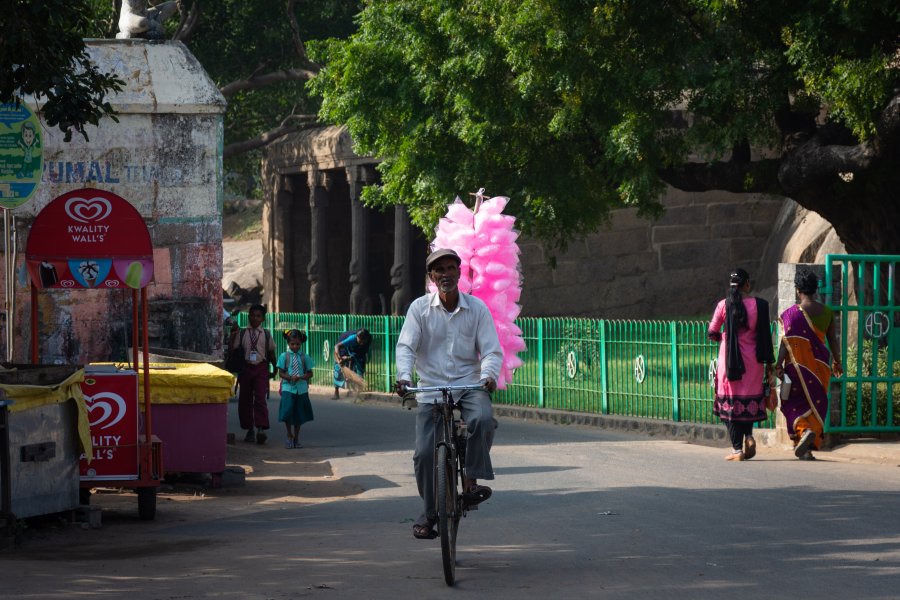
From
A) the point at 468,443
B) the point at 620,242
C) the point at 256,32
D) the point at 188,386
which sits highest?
the point at 256,32

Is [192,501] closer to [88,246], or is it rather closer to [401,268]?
[88,246]

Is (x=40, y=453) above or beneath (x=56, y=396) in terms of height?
beneath

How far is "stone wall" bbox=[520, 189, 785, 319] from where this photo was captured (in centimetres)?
3023

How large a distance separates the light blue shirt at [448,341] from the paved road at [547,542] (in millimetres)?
1084

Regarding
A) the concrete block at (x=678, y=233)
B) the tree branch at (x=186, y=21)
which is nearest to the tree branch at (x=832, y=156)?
Result: the concrete block at (x=678, y=233)

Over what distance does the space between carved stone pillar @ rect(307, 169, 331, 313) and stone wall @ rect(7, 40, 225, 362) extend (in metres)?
18.5

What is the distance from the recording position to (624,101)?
1912cm

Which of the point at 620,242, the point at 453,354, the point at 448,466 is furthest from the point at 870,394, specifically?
the point at 620,242

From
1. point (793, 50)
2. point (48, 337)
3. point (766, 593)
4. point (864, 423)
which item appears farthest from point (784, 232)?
point (766, 593)

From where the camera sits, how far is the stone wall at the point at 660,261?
99.2ft

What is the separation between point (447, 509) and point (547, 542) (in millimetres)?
1499

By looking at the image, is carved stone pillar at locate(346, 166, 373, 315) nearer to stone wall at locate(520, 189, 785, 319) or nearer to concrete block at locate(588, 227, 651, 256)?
stone wall at locate(520, 189, 785, 319)

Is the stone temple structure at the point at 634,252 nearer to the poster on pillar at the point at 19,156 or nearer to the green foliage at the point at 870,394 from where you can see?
the green foliage at the point at 870,394

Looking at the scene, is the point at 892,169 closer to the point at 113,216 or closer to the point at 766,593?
the point at 113,216
